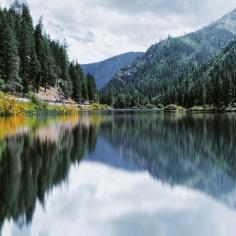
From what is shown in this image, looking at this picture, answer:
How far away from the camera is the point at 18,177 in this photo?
46.4ft

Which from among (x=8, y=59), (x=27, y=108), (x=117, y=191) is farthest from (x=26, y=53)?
(x=117, y=191)

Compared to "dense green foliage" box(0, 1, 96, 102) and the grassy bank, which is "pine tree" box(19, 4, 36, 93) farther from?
the grassy bank

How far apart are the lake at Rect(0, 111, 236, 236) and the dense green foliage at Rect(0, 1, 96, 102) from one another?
53.6 m

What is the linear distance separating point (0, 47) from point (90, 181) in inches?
2664

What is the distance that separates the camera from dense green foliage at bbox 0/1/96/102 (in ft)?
248

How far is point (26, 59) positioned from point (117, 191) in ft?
262

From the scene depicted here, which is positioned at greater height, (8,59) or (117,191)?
(8,59)

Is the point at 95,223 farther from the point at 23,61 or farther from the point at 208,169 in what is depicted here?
the point at 23,61

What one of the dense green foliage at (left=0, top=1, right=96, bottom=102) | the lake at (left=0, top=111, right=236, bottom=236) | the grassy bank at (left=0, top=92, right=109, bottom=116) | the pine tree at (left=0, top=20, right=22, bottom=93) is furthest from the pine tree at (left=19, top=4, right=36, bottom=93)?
the lake at (left=0, top=111, right=236, bottom=236)

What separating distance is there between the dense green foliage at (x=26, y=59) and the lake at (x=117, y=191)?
5357 cm

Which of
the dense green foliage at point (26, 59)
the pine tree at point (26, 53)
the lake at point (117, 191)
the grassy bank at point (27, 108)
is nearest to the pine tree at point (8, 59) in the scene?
the dense green foliage at point (26, 59)

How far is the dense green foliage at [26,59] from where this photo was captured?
7556cm

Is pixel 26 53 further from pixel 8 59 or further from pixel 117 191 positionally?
pixel 117 191

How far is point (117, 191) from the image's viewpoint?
41.9ft
